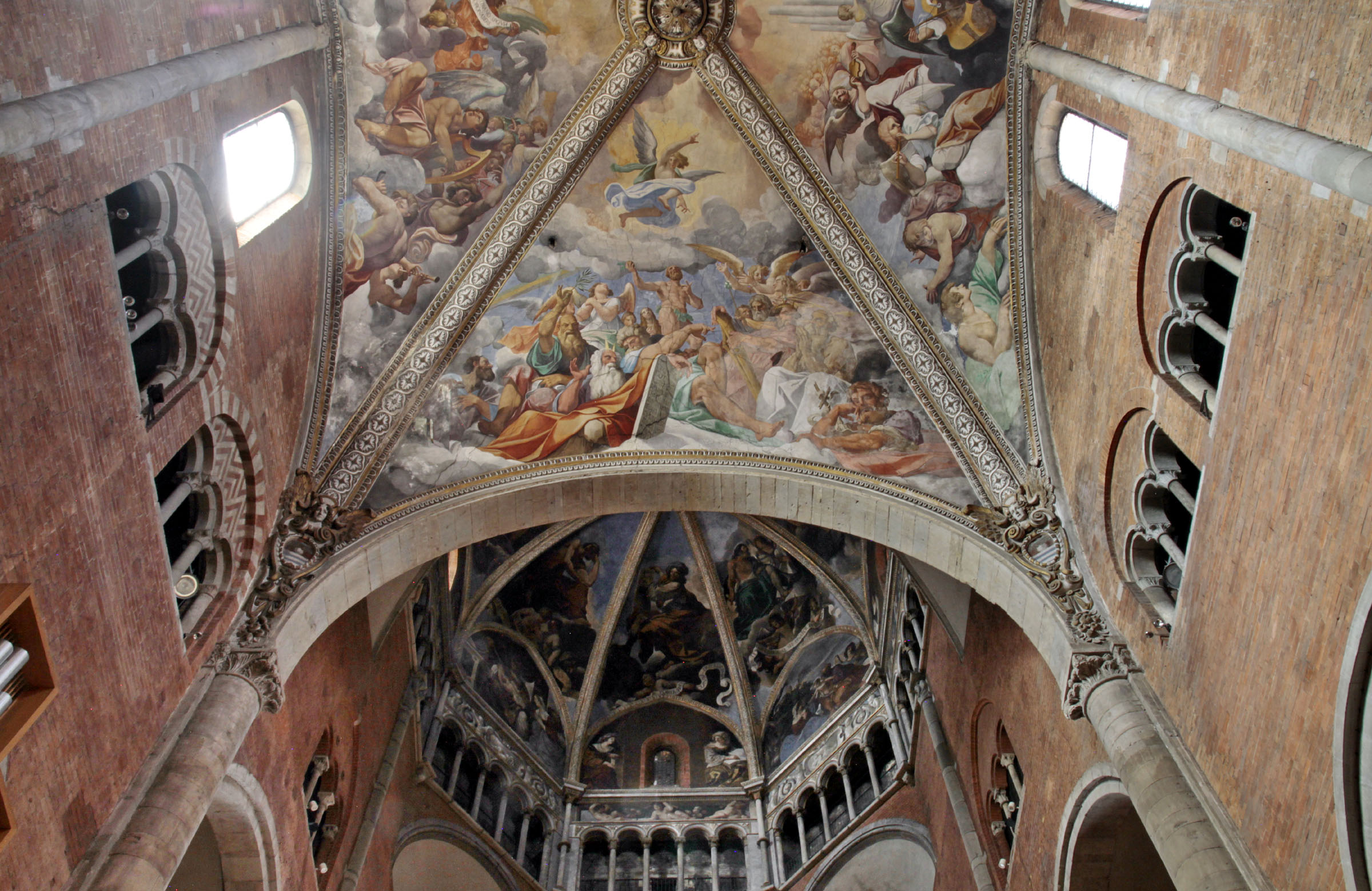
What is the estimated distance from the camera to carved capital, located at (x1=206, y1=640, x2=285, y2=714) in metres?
9.18

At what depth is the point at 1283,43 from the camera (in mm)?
6715

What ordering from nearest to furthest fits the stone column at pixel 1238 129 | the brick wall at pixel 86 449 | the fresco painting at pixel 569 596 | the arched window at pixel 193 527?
1. the stone column at pixel 1238 129
2. the brick wall at pixel 86 449
3. the arched window at pixel 193 527
4. the fresco painting at pixel 569 596

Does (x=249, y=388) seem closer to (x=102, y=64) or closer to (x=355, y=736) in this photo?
(x=102, y=64)

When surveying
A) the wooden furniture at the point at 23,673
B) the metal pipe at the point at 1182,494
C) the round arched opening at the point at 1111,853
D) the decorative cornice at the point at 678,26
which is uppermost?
the decorative cornice at the point at 678,26

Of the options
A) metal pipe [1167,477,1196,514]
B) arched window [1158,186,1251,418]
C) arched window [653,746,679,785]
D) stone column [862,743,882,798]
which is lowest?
metal pipe [1167,477,1196,514]

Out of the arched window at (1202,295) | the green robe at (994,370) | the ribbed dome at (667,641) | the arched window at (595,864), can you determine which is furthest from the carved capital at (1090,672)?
the arched window at (595,864)

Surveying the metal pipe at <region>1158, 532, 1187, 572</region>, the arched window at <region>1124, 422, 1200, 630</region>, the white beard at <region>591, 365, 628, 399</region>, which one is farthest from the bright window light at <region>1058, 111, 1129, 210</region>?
the white beard at <region>591, 365, 628, 399</region>

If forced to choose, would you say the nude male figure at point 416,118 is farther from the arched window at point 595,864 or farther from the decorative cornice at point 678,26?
the arched window at point 595,864

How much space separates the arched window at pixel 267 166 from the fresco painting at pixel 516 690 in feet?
24.8

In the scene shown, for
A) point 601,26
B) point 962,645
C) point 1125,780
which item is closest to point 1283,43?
point 1125,780

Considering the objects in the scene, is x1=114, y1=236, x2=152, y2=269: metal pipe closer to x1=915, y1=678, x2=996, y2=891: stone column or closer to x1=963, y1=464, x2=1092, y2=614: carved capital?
x1=963, y1=464, x2=1092, y2=614: carved capital

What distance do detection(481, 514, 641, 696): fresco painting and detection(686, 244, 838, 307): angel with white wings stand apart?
541 centimetres

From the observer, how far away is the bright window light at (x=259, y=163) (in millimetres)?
10281

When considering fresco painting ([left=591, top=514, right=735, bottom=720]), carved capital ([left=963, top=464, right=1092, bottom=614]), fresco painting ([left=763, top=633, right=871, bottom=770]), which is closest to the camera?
carved capital ([left=963, top=464, right=1092, bottom=614])
